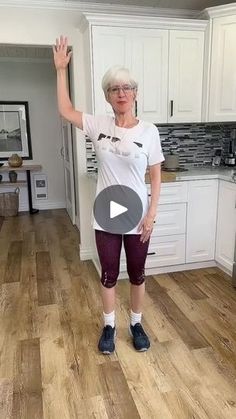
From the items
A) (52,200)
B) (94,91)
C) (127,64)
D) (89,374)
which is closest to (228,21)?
(127,64)

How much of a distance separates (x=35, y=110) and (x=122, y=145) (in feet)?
13.2

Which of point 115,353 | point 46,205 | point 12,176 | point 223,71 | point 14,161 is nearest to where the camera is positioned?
point 115,353

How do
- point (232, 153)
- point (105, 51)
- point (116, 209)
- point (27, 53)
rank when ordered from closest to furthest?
point (116, 209), point (105, 51), point (232, 153), point (27, 53)

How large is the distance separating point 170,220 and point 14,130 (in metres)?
3.39

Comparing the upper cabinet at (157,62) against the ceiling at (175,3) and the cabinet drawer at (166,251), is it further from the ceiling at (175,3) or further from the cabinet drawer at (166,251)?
the cabinet drawer at (166,251)

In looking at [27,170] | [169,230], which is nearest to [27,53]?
[27,170]

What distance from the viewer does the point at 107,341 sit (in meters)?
1.94

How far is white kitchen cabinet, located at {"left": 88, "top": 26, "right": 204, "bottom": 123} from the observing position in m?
2.67

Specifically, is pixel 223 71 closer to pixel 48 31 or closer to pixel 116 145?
pixel 48 31

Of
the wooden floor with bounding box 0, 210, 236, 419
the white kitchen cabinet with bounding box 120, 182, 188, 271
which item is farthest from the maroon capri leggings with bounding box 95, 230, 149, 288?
the white kitchen cabinet with bounding box 120, 182, 188, 271

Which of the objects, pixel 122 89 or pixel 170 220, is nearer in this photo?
pixel 122 89

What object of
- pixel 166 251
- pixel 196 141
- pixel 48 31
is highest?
pixel 48 31

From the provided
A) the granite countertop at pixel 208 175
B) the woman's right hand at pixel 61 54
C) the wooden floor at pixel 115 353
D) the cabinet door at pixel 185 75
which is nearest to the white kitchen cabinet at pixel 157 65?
the cabinet door at pixel 185 75

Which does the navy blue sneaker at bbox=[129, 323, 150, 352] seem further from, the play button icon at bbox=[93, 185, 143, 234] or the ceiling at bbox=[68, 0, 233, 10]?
the ceiling at bbox=[68, 0, 233, 10]
